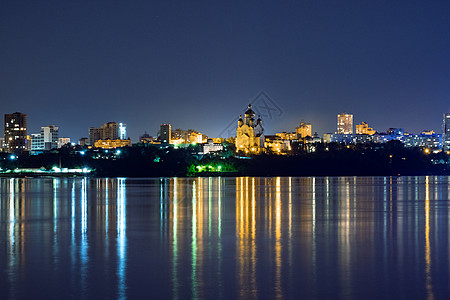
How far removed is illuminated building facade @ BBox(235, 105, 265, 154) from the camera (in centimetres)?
15375

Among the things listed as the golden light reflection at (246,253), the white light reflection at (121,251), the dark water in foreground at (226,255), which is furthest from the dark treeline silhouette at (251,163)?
the golden light reflection at (246,253)

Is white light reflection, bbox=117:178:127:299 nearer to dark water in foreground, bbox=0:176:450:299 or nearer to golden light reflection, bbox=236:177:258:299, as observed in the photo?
dark water in foreground, bbox=0:176:450:299

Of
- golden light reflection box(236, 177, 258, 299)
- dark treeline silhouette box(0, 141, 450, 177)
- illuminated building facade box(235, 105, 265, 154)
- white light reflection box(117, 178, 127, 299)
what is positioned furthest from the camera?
illuminated building facade box(235, 105, 265, 154)

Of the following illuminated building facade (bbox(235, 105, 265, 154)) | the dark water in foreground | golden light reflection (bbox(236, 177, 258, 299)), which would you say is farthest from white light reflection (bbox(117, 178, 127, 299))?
illuminated building facade (bbox(235, 105, 265, 154))

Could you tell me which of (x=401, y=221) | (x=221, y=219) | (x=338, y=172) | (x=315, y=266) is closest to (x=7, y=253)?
(x=315, y=266)

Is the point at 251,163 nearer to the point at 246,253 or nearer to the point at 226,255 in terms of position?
the point at 246,253

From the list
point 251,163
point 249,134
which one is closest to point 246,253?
point 251,163

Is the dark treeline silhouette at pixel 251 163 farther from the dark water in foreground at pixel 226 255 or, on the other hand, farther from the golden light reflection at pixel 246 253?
the golden light reflection at pixel 246 253

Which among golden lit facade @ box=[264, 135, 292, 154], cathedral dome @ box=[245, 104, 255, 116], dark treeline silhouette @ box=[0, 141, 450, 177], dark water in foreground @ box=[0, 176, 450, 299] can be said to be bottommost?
dark water in foreground @ box=[0, 176, 450, 299]

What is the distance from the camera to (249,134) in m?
157

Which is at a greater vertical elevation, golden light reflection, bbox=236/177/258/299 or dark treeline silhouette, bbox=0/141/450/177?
dark treeline silhouette, bbox=0/141/450/177

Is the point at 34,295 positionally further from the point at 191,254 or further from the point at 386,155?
the point at 386,155

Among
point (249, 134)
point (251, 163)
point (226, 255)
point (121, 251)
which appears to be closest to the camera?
point (226, 255)

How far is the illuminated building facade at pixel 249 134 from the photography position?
15375cm
